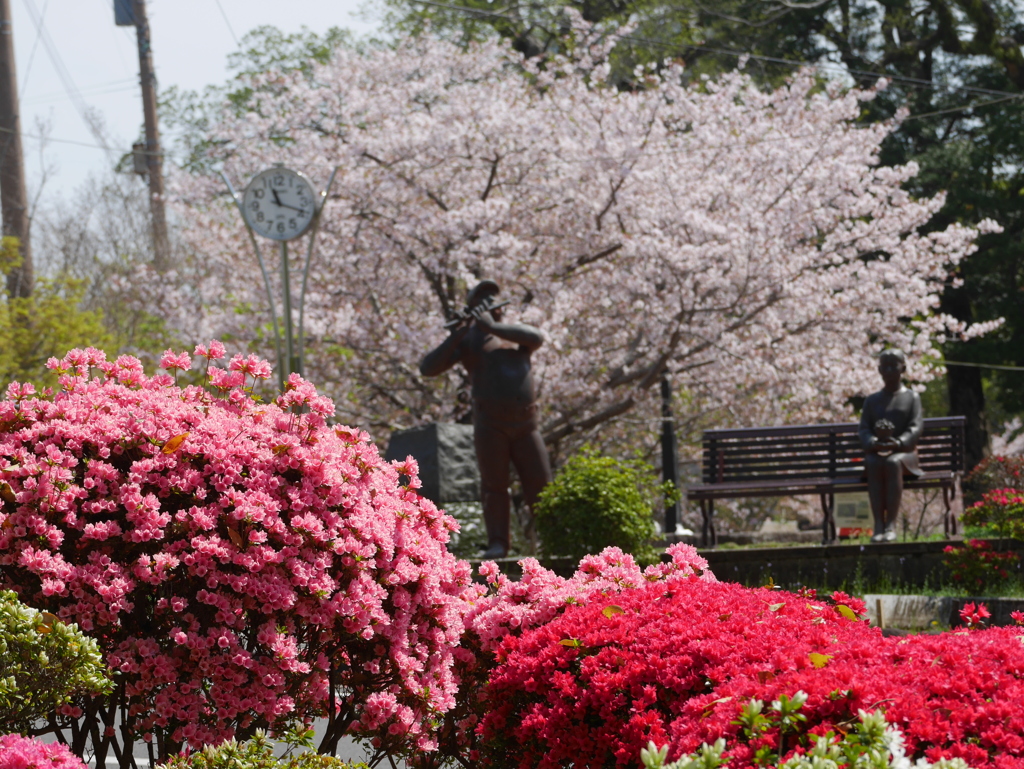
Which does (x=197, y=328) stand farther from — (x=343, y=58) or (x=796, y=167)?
(x=796, y=167)

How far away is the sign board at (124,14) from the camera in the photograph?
758 inches

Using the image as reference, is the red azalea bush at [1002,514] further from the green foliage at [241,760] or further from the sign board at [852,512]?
the green foliage at [241,760]

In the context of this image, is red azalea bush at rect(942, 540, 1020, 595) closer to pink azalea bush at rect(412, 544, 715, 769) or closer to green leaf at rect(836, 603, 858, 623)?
pink azalea bush at rect(412, 544, 715, 769)

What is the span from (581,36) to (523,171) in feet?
17.8

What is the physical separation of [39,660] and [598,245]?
1241 cm

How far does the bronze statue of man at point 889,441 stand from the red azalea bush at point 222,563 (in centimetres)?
634

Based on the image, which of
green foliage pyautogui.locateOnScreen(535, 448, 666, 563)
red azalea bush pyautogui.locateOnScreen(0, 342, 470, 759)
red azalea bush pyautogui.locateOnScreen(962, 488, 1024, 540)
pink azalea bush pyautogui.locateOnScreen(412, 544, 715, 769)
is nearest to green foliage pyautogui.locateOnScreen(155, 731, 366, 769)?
red azalea bush pyautogui.locateOnScreen(0, 342, 470, 759)

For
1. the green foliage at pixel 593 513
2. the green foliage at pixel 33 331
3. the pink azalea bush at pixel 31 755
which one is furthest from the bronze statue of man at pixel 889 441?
the green foliage at pixel 33 331

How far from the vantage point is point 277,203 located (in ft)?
39.0

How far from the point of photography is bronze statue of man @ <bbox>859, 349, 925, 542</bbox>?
9.35 m

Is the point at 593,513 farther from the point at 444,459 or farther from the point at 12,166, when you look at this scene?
the point at 12,166

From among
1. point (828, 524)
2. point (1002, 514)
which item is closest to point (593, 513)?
point (1002, 514)

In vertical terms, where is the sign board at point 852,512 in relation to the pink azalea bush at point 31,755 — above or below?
below

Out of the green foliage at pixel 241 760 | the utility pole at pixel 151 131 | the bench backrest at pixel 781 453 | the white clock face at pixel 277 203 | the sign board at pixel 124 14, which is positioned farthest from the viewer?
the sign board at pixel 124 14
